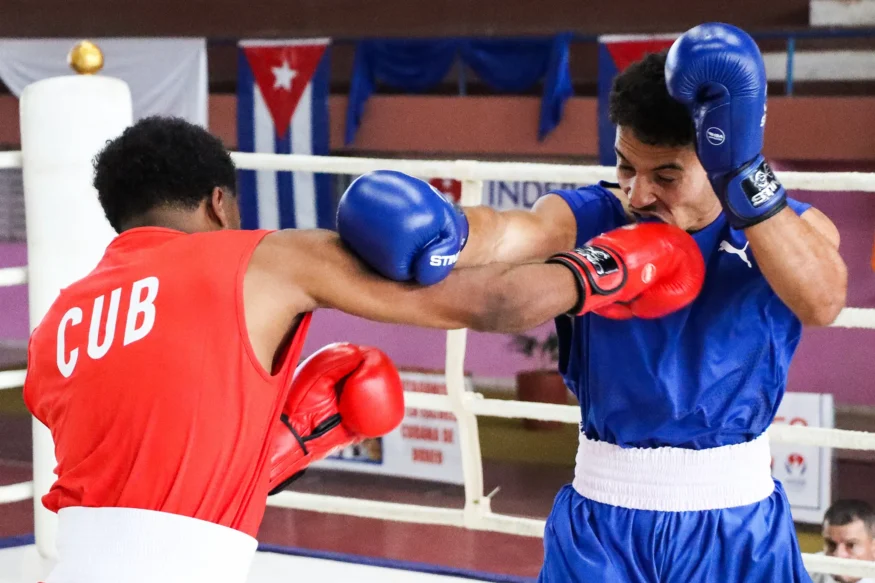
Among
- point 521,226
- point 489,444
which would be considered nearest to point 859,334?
point 489,444

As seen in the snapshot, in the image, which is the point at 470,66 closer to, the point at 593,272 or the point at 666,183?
the point at 666,183

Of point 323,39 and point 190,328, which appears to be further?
point 323,39

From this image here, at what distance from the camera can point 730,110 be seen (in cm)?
Result: 141

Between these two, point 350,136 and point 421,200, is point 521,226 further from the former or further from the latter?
point 350,136

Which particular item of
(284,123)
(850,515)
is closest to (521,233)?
(850,515)

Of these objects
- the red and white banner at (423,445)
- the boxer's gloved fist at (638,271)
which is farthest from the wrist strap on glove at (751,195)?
the red and white banner at (423,445)

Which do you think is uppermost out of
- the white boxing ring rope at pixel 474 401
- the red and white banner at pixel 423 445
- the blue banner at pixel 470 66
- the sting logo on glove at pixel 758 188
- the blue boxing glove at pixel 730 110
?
the blue banner at pixel 470 66

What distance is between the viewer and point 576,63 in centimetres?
796

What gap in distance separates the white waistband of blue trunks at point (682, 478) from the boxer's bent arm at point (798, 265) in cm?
24

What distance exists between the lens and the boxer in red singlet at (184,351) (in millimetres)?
1328

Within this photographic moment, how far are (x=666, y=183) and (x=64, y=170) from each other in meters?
1.43

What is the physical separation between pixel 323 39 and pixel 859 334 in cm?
441

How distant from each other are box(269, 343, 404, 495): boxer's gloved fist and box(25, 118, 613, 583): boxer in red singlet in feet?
0.43

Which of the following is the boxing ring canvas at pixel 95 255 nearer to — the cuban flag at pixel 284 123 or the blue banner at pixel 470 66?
the blue banner at pixel 470 66
